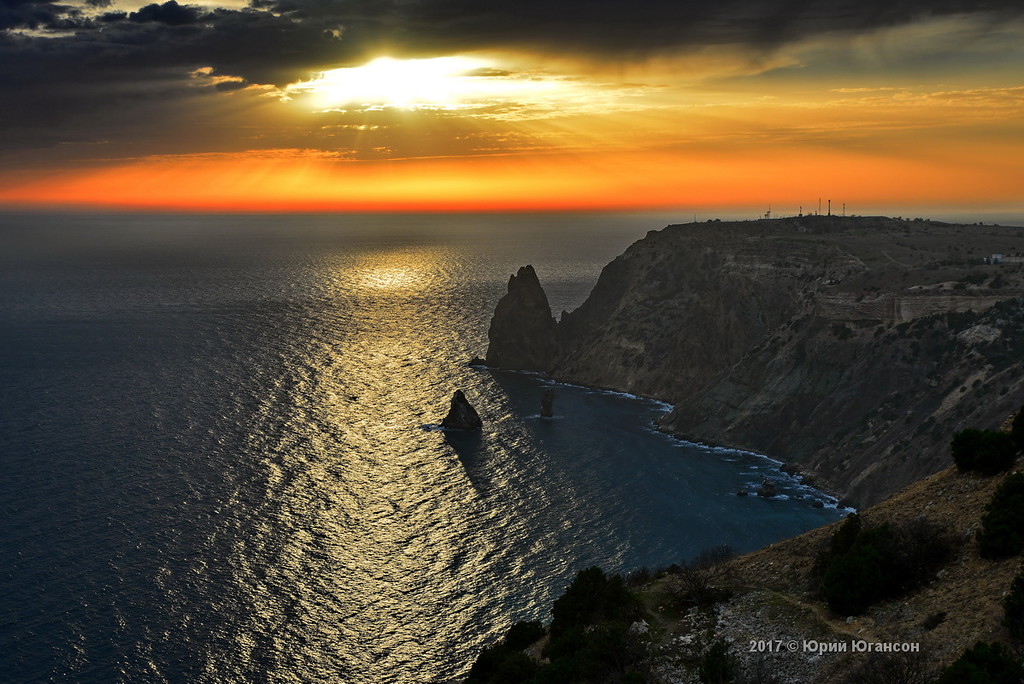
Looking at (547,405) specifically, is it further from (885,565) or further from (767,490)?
(885,565)

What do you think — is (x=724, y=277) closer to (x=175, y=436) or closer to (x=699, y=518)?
(x=699, y=518)

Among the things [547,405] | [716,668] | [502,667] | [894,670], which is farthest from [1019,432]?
[547,405]

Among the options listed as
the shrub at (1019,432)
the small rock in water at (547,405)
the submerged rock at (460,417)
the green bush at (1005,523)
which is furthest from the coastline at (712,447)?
the green bush at (1005,523)

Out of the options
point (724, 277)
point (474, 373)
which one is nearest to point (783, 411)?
point (724, 277)

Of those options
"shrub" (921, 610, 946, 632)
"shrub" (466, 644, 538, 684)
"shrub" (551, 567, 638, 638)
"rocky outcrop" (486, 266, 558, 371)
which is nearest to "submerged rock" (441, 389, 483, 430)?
"rocky outcrop" (486, 266, 558, 371)

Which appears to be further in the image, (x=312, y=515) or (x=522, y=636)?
(x=312, y=515)

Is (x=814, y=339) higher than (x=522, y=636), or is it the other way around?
(x=814, y=339)
